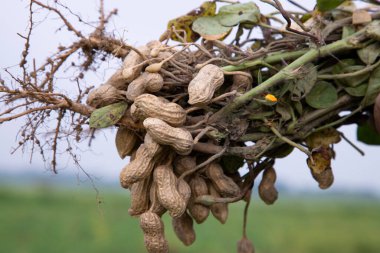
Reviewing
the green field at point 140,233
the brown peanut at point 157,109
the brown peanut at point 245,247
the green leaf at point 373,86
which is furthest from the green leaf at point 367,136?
the green field at point 140,233

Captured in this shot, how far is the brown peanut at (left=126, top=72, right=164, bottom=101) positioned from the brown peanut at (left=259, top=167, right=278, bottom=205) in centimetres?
26

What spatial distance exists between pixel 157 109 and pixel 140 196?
0.15 metres

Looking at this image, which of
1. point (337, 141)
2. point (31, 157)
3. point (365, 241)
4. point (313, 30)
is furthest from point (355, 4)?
point (365, 241)

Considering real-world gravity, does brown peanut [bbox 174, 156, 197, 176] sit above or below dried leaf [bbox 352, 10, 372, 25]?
below

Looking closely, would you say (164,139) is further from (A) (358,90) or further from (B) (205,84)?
(A) (358,90)

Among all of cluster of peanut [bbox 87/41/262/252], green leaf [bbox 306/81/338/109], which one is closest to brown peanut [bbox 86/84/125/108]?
cluster of peanut [bbox 87/41/262/252]

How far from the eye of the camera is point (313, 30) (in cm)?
104

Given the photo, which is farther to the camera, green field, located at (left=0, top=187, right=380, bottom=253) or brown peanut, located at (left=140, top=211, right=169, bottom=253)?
green field, located at (left=0, top=187, right=380, bottom=253)

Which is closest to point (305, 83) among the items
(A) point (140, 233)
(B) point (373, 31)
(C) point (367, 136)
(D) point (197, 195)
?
(B) point (373, 31)

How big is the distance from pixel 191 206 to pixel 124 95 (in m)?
0.21

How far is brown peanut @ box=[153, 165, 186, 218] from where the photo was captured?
3.01ft

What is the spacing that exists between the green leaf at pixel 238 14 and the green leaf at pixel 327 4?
0.36ft

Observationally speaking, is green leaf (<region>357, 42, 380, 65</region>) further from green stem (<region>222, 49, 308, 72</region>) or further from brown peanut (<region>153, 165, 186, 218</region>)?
brown peanut (<region>153, 165, 186, 218</region>)

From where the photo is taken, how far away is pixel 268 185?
1078 millimetres
